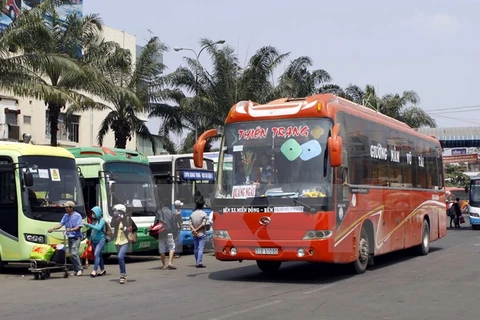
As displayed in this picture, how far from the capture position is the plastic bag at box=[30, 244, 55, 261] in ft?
54.1

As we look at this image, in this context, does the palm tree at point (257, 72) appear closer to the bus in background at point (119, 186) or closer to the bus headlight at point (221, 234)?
the bus in background at point (119, 186)

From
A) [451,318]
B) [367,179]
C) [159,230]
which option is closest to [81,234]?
[159,230]

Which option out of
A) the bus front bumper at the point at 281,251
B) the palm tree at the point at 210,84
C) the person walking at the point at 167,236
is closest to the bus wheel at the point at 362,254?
the bus front bumper at the point at 281,251

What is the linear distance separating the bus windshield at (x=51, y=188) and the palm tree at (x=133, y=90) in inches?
474

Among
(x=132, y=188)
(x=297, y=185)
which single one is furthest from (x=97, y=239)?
(x=297, y=185)

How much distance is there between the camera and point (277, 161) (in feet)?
46.1

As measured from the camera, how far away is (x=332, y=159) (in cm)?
1312

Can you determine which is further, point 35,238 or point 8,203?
point 8,203

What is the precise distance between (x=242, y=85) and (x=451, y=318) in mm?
28583

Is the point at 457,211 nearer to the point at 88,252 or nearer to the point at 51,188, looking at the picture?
the point at 88,252

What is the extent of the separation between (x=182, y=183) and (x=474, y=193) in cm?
2064

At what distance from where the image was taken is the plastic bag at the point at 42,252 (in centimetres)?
1650

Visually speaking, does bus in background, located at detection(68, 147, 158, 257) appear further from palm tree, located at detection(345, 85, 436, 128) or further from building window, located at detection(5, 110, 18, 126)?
palm tree, located at detection(345, 85, 436, 128)

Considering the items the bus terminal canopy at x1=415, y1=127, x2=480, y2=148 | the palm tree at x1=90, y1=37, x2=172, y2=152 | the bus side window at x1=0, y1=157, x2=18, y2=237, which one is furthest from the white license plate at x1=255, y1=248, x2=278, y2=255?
the bus terminal canopy at x1=415, y1=127, x2=480, y2=148
